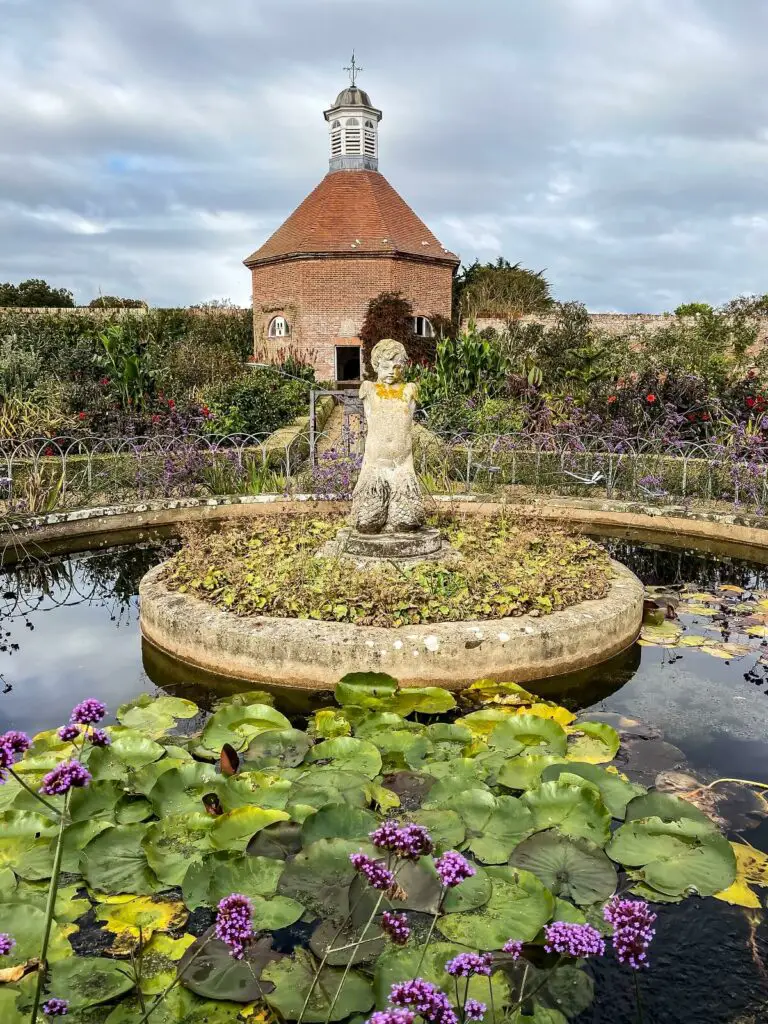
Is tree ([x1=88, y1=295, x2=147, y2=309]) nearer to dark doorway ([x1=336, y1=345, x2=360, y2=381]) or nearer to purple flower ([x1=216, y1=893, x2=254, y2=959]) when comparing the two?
dark doorway ([x1=336, y1=345, x2=360, y2=381])

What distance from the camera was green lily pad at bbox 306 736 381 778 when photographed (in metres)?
3.48

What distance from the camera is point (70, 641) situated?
226 inches

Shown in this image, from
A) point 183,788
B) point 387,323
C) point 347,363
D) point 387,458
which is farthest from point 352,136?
point 183,788

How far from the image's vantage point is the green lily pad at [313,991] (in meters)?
2.13

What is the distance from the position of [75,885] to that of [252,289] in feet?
79.3

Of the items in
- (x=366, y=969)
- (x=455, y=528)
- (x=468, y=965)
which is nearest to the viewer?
(x=468, y=965)

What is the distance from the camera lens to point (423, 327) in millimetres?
24047

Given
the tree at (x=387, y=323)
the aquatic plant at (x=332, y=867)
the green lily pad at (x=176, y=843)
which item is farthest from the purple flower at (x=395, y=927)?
the tree at (x=387, y=323)

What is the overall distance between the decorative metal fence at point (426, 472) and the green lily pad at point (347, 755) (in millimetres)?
5844

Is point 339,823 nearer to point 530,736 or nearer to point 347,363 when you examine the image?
point 530,736

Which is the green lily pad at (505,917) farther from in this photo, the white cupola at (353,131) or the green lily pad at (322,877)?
the white cupola at (353,131)

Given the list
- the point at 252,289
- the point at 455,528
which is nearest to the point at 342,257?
the point at 252,289

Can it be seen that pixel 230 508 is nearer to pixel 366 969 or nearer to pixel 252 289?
pixel 366 969

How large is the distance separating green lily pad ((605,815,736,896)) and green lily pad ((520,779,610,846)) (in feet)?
0.27
